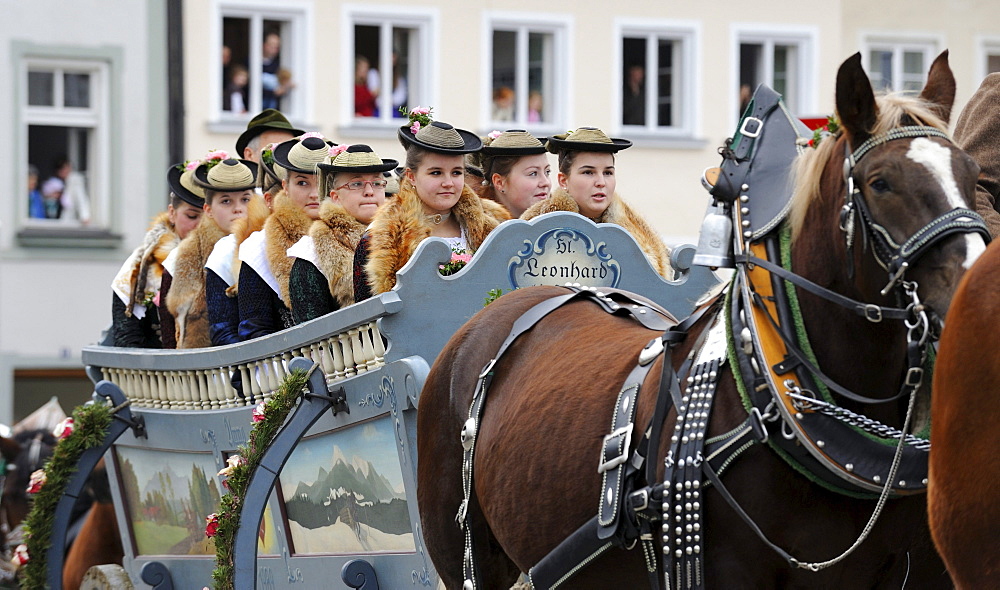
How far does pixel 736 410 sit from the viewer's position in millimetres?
3176

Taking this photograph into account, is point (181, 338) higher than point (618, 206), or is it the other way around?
point (618, 206)

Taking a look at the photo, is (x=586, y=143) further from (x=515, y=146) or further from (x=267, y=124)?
(x=267, y=124)

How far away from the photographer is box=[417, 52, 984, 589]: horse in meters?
2.90

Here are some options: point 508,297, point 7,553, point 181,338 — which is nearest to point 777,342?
point 508,297

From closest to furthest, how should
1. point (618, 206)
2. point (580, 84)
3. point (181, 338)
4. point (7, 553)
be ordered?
point (618, 206)
point (181, 338)
point (7, 553)
point (580, 84)

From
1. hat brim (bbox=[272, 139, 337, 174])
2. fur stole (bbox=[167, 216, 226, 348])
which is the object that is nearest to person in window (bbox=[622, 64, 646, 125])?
fur stole (bbox=[167, 216, 226, 348])

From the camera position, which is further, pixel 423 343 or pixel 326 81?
pixel 326 81

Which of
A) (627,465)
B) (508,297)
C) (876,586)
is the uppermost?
(508,297)

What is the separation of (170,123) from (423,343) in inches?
435

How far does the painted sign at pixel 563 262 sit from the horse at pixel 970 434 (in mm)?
2690

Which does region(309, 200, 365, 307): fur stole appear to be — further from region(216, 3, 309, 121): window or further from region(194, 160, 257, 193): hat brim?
region(216, 3, 309, 121): window

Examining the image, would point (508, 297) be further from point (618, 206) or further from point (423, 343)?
point (618, 206)

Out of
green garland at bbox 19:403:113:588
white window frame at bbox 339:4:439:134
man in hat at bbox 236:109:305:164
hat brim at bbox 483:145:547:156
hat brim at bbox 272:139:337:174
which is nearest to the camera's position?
hat brim at bbox 483:145:547:156

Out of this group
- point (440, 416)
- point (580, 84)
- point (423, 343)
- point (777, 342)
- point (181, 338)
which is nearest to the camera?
point (777, 342)
